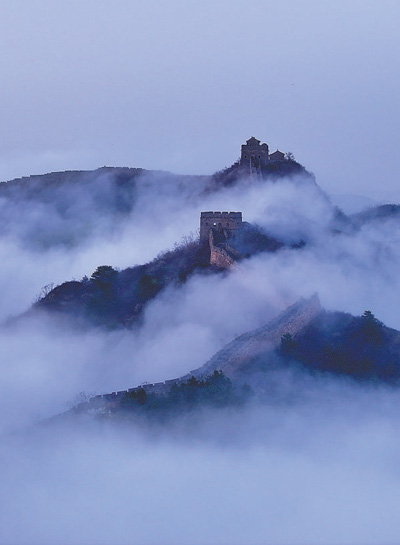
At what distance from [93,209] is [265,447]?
226 ft

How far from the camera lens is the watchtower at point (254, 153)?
235ft

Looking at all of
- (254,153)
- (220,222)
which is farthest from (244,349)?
(254,153)

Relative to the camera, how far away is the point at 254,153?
72.1 meters

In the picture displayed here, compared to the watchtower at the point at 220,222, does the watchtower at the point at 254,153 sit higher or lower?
higher

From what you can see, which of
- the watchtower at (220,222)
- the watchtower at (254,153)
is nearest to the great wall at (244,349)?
the watchtower at (220,222)

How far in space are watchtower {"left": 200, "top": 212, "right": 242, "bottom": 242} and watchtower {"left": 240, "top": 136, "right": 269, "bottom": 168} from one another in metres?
13.0

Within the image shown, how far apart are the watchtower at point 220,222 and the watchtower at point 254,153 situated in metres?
13.0

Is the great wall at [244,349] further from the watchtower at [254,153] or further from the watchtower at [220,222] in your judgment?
the watchtower at [254,153]

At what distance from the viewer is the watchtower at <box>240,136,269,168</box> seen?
71.7 metres

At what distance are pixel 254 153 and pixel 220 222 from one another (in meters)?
13.9

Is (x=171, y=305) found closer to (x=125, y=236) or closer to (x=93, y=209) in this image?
(x=125, y=236)

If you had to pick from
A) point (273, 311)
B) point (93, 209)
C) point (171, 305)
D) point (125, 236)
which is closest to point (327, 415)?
point (273, 311)

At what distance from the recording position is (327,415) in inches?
1580

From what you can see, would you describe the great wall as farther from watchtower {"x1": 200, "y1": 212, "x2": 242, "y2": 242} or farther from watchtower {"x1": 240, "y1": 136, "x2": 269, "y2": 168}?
watchtower {"x1": 240, "y1": 136, "x2": 269, "y2": 168}
